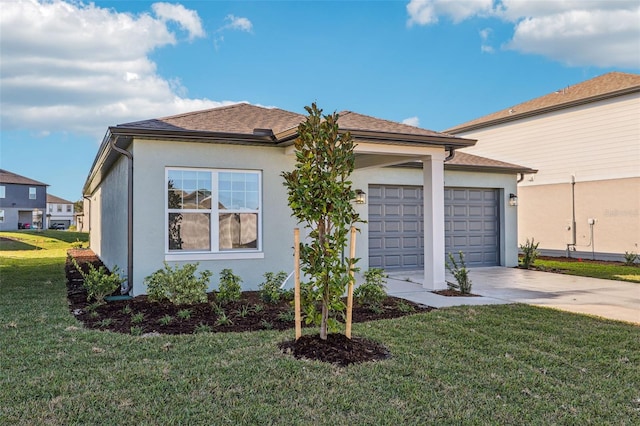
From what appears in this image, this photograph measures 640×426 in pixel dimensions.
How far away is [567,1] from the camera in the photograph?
549 inches

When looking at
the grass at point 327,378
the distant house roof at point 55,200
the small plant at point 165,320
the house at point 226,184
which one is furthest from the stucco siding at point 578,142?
the distant house roof at point 55,200

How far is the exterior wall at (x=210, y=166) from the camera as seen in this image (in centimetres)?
818

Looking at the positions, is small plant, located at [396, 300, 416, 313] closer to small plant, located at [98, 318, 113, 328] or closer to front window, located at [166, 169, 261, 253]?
front window, located at [166, 169, 261, 253]

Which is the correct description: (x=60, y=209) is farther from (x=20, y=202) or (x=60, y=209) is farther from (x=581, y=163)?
(x=581, y=163)

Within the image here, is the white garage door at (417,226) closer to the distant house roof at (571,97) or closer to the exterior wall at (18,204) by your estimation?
the distant house roof at (571,97)

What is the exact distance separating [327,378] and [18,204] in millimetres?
53227

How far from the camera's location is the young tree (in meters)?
4.61

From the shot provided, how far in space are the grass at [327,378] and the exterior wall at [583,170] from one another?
37.8ft

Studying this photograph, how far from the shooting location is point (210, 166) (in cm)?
855

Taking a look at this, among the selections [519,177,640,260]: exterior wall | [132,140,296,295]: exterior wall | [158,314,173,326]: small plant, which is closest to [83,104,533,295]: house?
[132,140,296,295]: exterior wall

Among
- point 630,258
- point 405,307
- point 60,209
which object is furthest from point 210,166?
point 60,209

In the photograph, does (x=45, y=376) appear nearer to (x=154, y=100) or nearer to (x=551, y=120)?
(x=551, y=120)

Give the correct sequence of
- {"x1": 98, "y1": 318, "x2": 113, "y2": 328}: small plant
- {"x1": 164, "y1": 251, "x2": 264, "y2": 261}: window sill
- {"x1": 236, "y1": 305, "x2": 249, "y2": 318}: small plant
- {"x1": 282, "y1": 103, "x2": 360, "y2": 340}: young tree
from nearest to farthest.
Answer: {"x1": 282, "y1": 103, "x2": 360, "y2": 340}: young tree
{"x1": 98, "y1": 318, "x2": 113, "y2": 328}: small plant
{"x1": 236, "y1": 305, "x2": 249, "y2": 318}: small plant
{"x1": 164, "y1": 251, "x2": 264, "y2": 261}: window sill

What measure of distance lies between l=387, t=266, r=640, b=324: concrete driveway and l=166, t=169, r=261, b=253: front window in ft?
10.1
